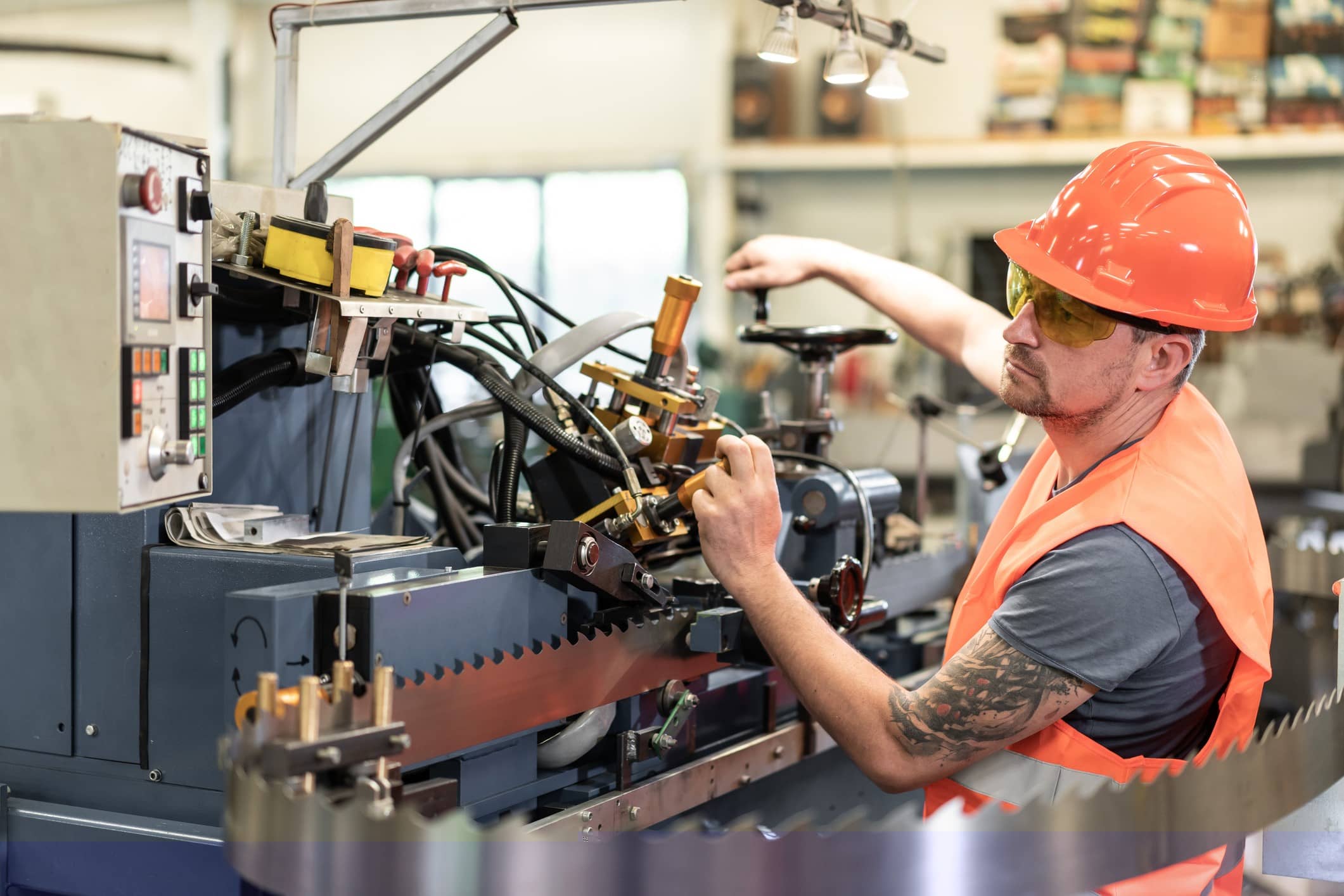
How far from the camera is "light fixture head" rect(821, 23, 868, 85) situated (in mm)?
1878

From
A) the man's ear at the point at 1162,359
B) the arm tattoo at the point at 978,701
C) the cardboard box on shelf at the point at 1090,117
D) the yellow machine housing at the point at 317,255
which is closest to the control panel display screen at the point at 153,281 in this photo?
the yellow machine housing at the point at 317,255

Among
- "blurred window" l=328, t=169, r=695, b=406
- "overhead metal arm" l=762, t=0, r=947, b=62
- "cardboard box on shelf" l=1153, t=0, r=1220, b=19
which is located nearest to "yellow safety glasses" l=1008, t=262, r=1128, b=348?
"overhead metal arm" l=762, t=0, r=947, b=62

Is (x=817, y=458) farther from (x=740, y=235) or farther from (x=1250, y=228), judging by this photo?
(x=740, y=235)

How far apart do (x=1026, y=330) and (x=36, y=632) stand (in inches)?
42.4

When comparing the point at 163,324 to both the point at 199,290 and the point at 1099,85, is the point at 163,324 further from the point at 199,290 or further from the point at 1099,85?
the point at 1099,85

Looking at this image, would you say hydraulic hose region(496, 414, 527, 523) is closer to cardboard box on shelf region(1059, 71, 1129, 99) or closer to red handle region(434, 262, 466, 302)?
red handle region(434, 262, 466, 302)

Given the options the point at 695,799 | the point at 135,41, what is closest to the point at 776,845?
the point at 695,799

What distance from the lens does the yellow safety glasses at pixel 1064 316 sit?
4.22 ft

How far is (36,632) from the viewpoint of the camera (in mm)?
1291

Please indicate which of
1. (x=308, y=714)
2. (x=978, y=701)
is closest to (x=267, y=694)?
(x=308, y=714)

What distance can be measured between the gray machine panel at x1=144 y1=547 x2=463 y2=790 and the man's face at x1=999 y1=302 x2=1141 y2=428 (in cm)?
64

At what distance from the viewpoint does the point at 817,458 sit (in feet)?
5.47

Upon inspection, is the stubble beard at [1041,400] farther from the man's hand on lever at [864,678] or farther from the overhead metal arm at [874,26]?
the overhead metal arm at [874,26]

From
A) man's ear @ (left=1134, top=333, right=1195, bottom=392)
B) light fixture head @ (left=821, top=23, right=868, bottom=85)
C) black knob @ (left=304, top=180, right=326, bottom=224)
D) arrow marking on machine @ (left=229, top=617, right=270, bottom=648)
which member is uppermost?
light fixture head @ (left=821, top=23, right=868, bottom=85)
